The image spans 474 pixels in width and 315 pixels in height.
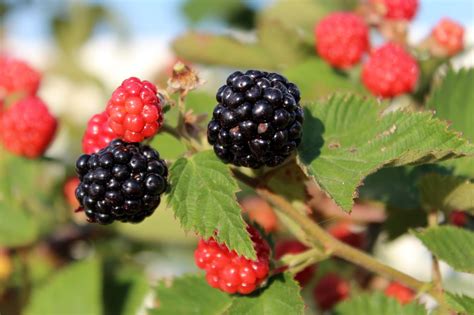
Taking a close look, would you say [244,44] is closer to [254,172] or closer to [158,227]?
[158,227]

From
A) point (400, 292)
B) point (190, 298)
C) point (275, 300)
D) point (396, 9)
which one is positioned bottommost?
point (400, 292)

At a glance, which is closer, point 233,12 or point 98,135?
point 98,135

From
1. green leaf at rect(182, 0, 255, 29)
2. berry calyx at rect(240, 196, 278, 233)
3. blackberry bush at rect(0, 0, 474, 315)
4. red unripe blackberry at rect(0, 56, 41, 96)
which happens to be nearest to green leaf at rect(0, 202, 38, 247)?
blackberry bush at rect(0, 0, 474, 315)

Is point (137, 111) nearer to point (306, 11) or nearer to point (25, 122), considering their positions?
point (25, 122)

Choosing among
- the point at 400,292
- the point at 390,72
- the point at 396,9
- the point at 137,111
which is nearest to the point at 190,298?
the point at 137,111

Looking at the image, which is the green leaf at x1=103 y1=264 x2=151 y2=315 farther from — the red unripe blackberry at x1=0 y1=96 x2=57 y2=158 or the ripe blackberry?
the ripe blackberry

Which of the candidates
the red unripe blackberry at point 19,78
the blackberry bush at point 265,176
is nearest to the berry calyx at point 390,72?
the blackberry bush at point 265,176

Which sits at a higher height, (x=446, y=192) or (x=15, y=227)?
(x=446, y=192)

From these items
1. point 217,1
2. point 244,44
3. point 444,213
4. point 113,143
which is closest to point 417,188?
point 444,213
